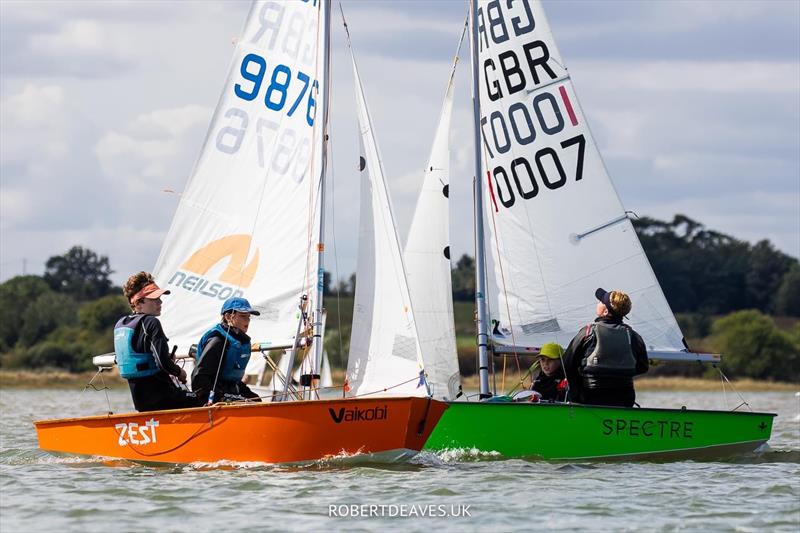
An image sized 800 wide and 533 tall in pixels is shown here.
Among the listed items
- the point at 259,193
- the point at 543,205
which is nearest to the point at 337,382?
the point at 543,205

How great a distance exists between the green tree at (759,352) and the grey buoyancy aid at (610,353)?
1878 inches

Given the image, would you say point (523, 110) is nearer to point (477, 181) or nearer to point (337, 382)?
point (477, 181)

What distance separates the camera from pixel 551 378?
1353cm

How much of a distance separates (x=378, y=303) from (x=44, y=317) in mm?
50587

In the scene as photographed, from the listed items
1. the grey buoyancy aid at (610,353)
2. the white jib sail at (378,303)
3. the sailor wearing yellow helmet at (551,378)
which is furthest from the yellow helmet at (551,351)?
the white jib sail at (378,303)

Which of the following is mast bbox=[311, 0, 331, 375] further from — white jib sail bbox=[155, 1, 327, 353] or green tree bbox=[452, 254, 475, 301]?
green tree bbox=[452, 254, 475, 301]

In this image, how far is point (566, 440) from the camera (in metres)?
13.1

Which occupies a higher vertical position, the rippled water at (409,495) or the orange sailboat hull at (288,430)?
the orange sailboat hull at (288,430)

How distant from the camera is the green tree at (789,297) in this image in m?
96.7

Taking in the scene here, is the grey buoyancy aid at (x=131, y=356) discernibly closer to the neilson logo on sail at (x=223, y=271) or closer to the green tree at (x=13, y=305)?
the neilson logo on sail at (x=223, y=271)

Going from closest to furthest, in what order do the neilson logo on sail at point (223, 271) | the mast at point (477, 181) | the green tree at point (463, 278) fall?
the neilson logo on sail at point (223, 271) < the mast at point (477, 181) < the green tree at point (463, 278)

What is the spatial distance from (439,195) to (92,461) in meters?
5.05

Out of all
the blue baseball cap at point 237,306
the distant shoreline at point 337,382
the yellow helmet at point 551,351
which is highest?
the distant shoreline at point 337,382

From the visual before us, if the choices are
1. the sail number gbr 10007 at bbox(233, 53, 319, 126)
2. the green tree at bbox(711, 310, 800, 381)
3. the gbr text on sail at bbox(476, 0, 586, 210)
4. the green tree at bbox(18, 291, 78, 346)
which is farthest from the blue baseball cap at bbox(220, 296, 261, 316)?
the green tree at bbox(711, 310, 800, 381)
